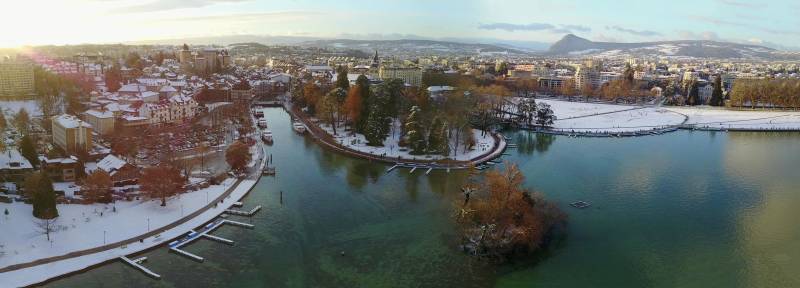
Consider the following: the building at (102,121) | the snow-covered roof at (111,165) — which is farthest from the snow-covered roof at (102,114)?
the snow-covered roof at (111,165)

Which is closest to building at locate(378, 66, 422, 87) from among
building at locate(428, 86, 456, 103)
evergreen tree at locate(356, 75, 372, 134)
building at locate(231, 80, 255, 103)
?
building at locate(428, 86, 456, 103)

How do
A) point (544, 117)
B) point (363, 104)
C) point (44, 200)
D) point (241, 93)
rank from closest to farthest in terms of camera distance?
point (44, 200), point (363, 104), point (544, 117), point (241, 93)

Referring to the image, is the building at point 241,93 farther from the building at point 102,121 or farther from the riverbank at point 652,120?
the riverbank at point 652,120

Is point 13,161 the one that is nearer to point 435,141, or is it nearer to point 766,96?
point 435,141

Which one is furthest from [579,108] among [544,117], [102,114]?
[102,114]

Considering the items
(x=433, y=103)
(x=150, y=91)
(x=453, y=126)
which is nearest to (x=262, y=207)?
(x=453, y=126)
